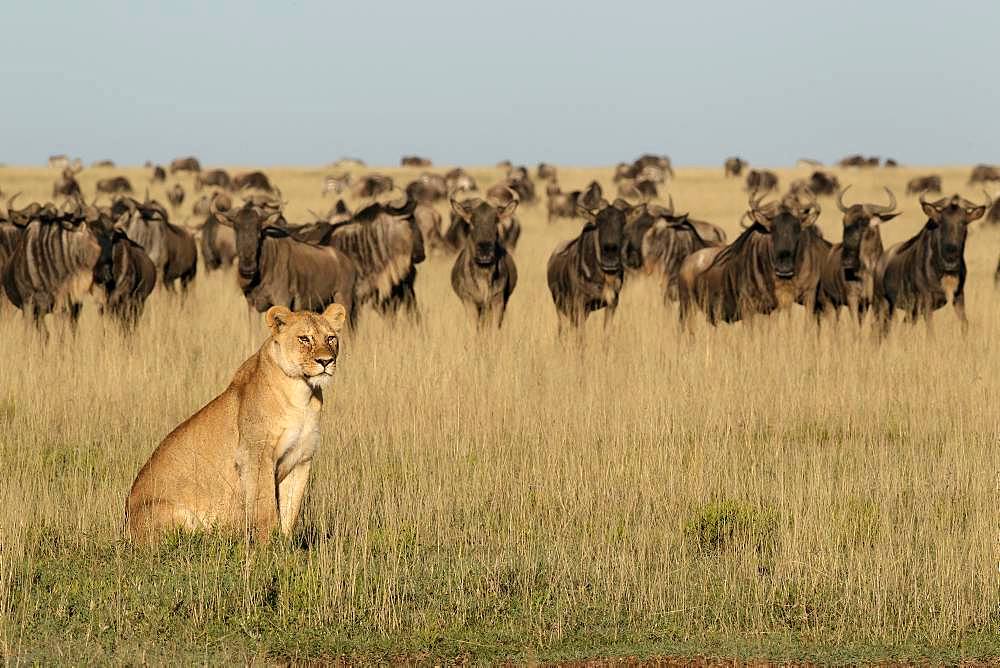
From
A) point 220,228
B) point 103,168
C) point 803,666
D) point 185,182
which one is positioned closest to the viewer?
point 803,666

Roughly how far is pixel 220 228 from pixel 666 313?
10.9 m

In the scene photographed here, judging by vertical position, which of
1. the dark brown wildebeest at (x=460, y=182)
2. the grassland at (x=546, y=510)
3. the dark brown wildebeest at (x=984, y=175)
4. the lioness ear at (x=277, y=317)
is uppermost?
the lioness ear at (x=277, y=317)

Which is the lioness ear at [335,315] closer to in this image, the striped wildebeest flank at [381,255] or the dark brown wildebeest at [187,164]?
the striped wildebeest flank at [381,255]

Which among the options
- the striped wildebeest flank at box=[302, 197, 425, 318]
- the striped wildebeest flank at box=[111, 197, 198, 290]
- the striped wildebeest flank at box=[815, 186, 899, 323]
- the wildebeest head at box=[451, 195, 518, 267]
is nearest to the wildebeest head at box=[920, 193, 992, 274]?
the striped wildebeest flank at box=[815, 186, 899, 323]

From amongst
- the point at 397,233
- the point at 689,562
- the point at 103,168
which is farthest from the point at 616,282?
the point at 103,168

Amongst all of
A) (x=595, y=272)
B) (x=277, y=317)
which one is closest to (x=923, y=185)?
(x=595, y=272)

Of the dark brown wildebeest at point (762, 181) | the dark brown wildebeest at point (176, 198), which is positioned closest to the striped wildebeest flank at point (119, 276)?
the dark brown wildebeest at point (176, 198)

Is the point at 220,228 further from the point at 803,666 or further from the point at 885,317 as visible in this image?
the point at 803,666

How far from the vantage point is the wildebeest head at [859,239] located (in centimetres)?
1675

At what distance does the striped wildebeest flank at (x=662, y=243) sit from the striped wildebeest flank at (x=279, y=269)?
527 cm

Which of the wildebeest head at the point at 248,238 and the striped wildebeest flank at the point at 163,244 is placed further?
the striped wildebeest flank at the point at 163,244

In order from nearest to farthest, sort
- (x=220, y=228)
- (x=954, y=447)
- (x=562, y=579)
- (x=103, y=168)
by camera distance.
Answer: (x=562, y=579)
(x=954, y=447)
(x=220, y=228)
(x=103, y=168)

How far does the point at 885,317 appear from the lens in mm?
15930

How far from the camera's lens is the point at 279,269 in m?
15.9
